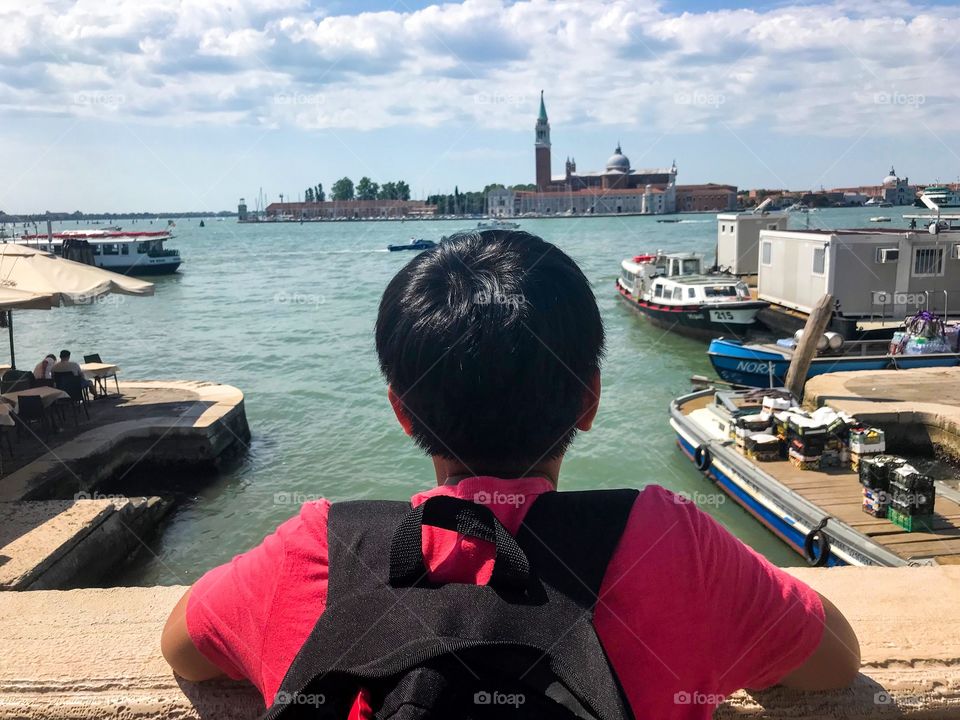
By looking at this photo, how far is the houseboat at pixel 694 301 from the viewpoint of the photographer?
2444 centimetres

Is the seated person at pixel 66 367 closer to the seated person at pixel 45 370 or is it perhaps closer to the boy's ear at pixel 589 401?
the seated person at pixel 45 370

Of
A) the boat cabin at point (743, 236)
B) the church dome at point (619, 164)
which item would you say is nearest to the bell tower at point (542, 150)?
the church dome at point (619, 164)

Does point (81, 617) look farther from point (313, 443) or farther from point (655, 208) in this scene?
point (655, 208)

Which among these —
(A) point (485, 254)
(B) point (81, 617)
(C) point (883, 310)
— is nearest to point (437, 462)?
(A) point (485, 254)

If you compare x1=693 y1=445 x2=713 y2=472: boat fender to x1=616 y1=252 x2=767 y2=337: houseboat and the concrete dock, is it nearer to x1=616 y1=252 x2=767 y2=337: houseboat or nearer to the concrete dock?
the concrete dock

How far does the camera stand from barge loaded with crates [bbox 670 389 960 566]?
7.71 metres

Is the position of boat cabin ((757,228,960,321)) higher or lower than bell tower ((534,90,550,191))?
lower

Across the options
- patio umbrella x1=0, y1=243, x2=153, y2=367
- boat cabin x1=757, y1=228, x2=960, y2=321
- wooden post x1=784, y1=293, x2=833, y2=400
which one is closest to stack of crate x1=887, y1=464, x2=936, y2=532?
wooden post x1=784, y1=293, x2=833, y2=400

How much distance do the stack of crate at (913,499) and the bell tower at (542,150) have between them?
16387 centimetres

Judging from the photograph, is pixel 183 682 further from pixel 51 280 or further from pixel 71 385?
pixel 71 385

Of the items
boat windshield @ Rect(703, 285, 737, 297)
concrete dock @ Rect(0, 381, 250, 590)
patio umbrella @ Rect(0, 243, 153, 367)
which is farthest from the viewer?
boat windshield @ Rect(703, 285, 737, 297)

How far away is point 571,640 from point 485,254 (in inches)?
24.1

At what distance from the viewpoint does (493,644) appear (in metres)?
0.97

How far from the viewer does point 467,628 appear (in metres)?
0.99
